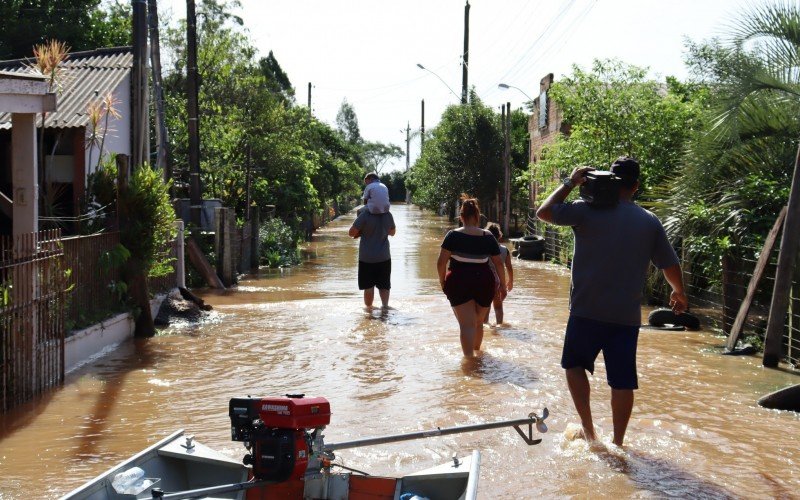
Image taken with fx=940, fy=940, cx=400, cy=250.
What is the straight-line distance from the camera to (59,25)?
34.2 meters

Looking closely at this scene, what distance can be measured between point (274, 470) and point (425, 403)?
12.9ft

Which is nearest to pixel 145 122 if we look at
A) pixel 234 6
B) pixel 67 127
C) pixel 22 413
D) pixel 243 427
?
pixel 67 127

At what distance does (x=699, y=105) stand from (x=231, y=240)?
401 inches

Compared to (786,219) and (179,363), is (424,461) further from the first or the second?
(786,219)

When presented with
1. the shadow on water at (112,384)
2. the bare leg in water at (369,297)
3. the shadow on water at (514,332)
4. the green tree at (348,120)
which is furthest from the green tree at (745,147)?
the green tree at (348,120)

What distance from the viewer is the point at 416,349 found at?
36.7 ft

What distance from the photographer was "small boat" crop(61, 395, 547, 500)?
14.9 ft

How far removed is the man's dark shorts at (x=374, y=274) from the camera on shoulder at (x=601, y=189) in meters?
8.16

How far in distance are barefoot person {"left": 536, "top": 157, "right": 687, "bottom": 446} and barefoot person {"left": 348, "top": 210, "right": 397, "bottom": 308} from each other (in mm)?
7865

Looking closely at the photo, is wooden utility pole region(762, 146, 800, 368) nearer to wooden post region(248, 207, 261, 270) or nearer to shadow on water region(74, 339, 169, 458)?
shadow on water region(74, 339, 169, 458)

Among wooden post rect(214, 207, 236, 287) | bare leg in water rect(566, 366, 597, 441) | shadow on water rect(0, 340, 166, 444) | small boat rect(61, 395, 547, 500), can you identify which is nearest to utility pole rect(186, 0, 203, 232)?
wooden post rect(214, 207, 236, 287)

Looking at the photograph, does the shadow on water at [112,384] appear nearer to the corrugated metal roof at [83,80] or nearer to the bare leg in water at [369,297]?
the bare leg in water at [369,297]

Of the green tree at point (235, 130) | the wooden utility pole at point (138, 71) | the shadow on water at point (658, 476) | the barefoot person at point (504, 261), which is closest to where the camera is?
the shadow on water at point (658, 476)

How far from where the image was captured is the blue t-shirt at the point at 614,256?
6.44 meters
